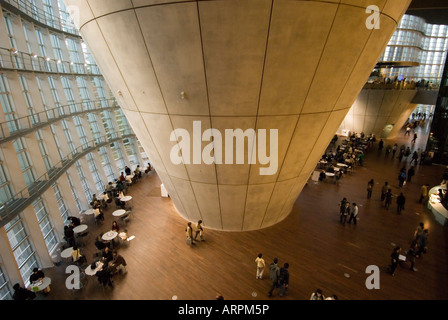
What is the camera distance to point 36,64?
14812 mm

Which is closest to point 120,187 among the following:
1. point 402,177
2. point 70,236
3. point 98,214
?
point 98,214

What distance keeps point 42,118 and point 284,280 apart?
15.5 m

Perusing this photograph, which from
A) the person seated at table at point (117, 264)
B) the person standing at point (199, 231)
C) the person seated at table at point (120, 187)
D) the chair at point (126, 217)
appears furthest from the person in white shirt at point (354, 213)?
the person seated at table at point (120, 187)

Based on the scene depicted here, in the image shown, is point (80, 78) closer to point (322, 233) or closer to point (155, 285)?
point (155, 285)

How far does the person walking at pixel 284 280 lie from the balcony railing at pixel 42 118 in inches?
455

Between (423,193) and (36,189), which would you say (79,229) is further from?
(423,193)

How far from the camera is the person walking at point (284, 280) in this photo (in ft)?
25.5

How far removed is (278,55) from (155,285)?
29.5 feet

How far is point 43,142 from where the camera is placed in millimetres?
14703

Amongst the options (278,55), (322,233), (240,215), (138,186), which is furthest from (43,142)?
(322,233)

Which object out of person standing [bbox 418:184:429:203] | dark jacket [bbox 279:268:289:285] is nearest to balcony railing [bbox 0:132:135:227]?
dark jacket [bbox 279:268:289:285]

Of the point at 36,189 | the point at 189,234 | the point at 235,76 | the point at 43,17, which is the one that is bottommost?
the point at 189,234

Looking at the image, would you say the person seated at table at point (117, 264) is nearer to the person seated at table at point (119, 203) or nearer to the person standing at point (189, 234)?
the person standing at point (189, 234)

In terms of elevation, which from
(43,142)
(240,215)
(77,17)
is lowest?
(240,215)
